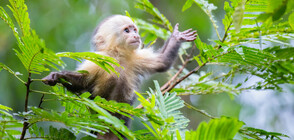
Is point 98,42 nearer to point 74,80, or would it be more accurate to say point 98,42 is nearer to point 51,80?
point 74,80

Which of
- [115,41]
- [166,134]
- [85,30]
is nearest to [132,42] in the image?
[115,41]

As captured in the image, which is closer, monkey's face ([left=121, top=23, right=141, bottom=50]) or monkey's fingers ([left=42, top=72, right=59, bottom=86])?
monkey's fingers ([left=42, top=72, right=59, bottom=86])

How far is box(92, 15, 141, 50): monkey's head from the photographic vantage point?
14.0 feet

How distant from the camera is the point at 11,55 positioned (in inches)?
280

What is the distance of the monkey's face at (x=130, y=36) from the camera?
13.8 feet

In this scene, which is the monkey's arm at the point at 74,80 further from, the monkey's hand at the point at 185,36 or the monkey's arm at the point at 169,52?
the monkey's hand at the point at 185,36

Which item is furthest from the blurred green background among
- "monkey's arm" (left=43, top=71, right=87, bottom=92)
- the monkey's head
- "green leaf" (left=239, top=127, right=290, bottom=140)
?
"green leaf" (left=239, top=127, right=290, bottom=140)

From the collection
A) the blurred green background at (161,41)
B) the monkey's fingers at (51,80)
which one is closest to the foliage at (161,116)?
the monkey's fingers at (51,80)

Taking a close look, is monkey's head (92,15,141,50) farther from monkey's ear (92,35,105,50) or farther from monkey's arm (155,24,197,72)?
monkey's arm (155,24,197,72)

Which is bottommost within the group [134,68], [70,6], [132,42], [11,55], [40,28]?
[134,68]

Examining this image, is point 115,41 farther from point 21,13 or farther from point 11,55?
point 11,55

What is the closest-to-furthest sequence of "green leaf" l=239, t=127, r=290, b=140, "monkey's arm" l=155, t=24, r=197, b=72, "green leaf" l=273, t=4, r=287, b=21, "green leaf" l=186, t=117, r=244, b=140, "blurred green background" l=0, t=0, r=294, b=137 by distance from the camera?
"green leaf" l=273, t=4, r=287, b=21, "green leaf" l=186, t=117, r=244, b=140, "green leaf" l=239, t=127, r=290, b=140, "monkey's arm" l=155, t=24, r=197, b=72, "blurred green background" l=0, t=0, r=294, b=137

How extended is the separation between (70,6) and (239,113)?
233 inches

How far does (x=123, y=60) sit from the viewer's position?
13.5ft
